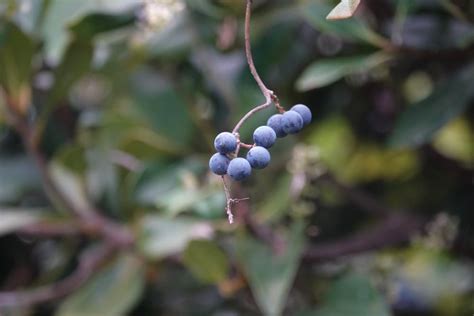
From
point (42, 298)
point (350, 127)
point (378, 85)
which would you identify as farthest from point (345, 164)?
point (42, 298)

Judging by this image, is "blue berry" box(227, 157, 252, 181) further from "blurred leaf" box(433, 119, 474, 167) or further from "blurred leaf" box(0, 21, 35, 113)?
"blurred leaf" box(433, 119, 474, 167)

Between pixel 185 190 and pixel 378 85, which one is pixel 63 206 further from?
pixel 378 85

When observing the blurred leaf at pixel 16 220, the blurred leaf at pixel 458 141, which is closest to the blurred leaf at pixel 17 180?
the blurred leaf at pixel 16 220

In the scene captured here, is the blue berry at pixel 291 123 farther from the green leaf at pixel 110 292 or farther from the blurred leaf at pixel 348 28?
the green leaf at pixel 110 292

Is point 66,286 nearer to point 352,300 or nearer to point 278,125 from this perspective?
point 352,300

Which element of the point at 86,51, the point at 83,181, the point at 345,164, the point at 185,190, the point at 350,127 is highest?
the point at 86,51

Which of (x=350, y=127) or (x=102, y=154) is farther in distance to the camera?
(x=350, y=127)

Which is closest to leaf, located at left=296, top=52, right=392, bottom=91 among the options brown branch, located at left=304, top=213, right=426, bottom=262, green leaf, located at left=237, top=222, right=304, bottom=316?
green leaf, located at left=237, top=222, right=304, bottom=316
